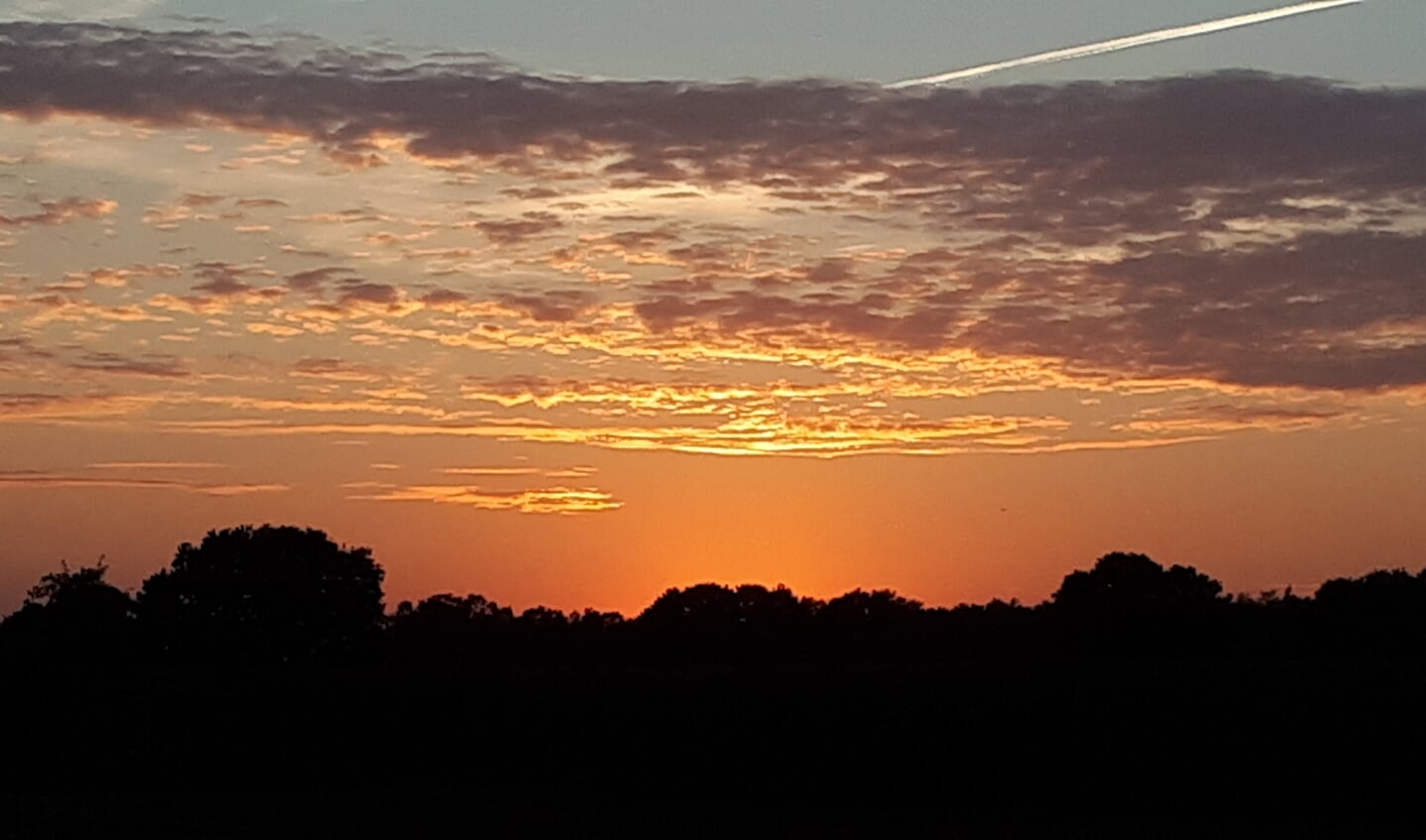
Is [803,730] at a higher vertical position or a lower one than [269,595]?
lower

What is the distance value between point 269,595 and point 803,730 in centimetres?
4377

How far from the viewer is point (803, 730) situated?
34.1 metres

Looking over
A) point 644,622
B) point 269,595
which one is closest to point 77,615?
point 269,595

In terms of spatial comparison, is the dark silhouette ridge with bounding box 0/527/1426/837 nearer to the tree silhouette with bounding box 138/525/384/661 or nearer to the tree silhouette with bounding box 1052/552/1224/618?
the tree silhouette with bounding box 1052/552/1224/618

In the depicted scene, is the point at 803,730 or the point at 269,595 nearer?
the point at 803,730

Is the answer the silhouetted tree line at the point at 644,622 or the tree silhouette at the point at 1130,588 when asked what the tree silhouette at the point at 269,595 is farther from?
the tree silhouette at the point at 1130,588

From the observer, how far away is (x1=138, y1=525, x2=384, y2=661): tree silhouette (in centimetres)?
7038

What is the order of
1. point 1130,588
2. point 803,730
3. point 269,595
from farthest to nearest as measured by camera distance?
point 269,595 < point 1130,588 < point 803,730

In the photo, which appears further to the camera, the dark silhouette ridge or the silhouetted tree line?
the silhouetted tree line

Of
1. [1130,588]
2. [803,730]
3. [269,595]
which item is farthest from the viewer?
[269,595]

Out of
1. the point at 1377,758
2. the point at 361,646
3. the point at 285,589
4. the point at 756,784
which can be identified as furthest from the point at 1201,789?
the point at 285,589

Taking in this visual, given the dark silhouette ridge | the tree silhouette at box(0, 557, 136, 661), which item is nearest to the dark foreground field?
the dark silhouette ridge

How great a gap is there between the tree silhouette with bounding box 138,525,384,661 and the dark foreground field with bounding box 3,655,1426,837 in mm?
28819

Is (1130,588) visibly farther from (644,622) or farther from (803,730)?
(803,730)
